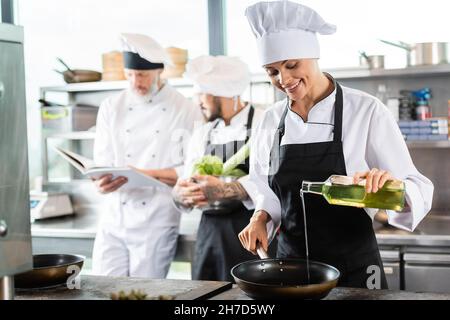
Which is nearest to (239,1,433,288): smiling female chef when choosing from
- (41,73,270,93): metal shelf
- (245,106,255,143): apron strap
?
(245,106,255,143): apron strap

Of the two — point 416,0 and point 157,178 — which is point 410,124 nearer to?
point 416,0

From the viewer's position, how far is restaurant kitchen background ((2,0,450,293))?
387cm

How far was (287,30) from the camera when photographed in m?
2.40

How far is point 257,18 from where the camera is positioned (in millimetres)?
2477

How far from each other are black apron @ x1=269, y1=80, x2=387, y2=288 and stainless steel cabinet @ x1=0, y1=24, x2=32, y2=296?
1347mm

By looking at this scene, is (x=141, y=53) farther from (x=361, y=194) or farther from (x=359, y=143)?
(x=361, y=194)

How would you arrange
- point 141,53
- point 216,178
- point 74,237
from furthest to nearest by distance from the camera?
point 74,237, point 141,53, point 216,178

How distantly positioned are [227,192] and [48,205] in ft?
6.61

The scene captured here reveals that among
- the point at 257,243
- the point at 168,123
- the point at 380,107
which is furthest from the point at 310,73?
the point at 168,123

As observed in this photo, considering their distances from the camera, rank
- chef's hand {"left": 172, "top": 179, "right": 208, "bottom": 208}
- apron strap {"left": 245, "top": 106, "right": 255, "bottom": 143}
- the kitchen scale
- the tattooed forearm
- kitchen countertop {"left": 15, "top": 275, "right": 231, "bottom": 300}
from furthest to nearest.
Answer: the kitchen scale < apron strap {"left": 245, "top": 106, "right": 255, "bottom": 143} < chef's hand {"left": 172, "top": 179, "right": 208, "bottom": 208} < the tattooed forearm < kitchen countertop {"left": 15, "top": 275, "right": 231, "bottom": 300}

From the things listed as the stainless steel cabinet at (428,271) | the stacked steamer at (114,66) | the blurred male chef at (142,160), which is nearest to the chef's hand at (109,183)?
the blurred male chef at (142,160)

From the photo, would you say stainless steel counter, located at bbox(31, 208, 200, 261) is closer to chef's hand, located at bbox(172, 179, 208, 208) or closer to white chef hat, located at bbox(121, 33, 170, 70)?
chef's hand, located at bbox(172, 179, 208, 208)

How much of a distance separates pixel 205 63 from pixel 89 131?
5.01 feet

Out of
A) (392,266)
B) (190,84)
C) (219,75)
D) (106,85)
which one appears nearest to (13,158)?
(219,75)
